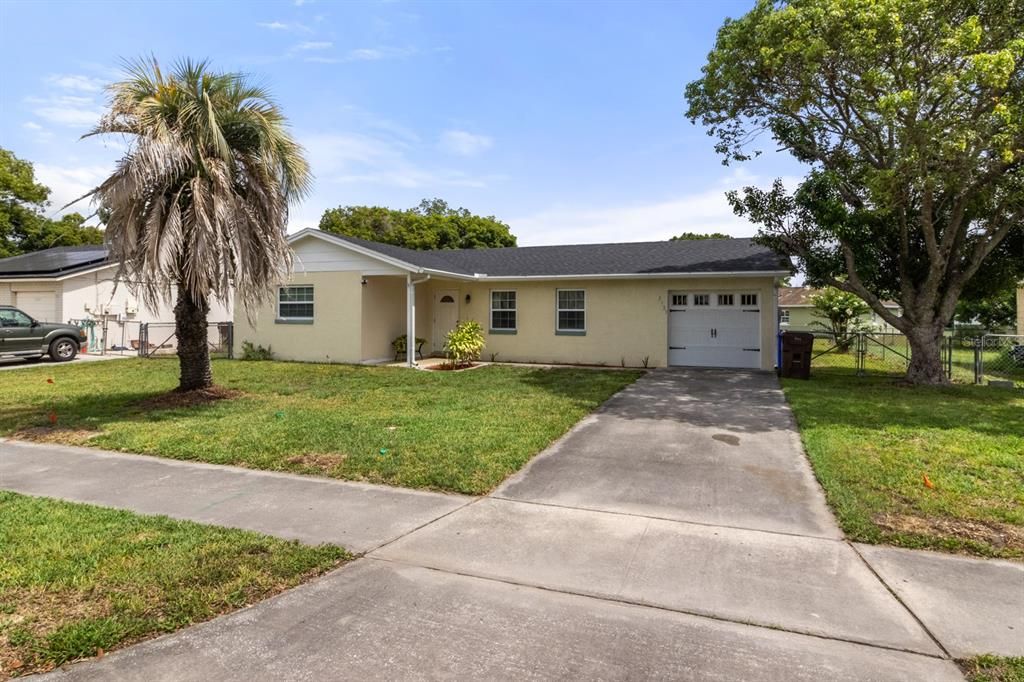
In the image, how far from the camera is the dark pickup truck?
15.9 m

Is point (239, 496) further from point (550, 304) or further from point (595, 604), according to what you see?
point (550, 304)

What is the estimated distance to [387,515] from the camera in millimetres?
4758

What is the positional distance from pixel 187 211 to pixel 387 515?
272 inches

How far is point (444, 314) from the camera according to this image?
61.0ft

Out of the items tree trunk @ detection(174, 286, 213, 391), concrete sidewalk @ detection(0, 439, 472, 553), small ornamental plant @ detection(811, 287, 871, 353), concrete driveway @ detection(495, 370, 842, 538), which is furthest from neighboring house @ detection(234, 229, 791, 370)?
concrete sidewalk @ detection(0, 439, 472, 553)

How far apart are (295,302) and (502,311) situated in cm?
633

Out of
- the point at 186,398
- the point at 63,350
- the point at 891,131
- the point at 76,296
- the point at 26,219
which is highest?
the point at 26,219

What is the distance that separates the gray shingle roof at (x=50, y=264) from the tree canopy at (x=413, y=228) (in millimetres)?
21271

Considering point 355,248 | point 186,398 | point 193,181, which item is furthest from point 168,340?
point 193,181

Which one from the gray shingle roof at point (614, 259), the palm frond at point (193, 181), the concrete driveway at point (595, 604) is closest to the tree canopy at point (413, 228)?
the gray shingle roof at point (614, 259)

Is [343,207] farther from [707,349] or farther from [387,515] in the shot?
[387,515]

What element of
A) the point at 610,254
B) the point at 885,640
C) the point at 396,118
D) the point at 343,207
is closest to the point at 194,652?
the point at 885,640

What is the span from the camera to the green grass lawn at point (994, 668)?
2.63 m

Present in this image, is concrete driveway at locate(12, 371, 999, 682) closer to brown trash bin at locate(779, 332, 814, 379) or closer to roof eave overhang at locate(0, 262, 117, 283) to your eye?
brown trash bin at locate(779, 332, 814, 379)
